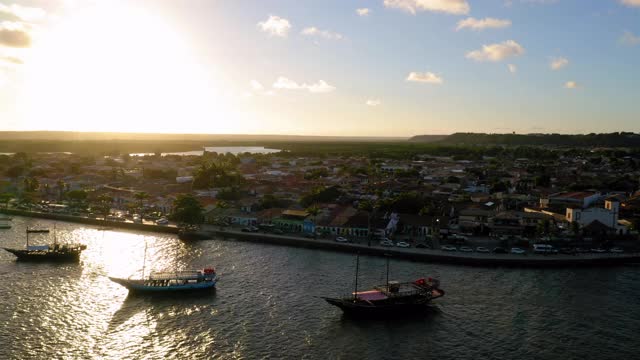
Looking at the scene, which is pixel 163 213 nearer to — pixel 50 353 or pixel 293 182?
pixel 293 182

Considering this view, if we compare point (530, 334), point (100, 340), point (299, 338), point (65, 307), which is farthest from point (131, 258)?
point (530, 334)

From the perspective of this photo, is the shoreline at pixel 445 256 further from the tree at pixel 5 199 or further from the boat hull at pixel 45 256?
the tree at pixel 5 199

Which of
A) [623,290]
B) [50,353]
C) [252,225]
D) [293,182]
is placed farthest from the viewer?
[293,182]

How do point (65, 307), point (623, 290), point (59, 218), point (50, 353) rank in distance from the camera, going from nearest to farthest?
point (50, 353) < point (65, 307) < point (623, 290) < point (59, 218)

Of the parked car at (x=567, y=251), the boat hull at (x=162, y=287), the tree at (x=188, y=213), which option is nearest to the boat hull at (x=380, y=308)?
the boat hull at (x=162, y=287)

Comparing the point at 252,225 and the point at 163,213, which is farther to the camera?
the point at 163,213

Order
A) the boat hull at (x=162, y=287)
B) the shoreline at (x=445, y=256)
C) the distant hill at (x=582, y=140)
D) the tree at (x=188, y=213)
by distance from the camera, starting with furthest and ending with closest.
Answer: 1. the distant hill at (x=582, y=140)
2. the tree at (x=188, y=213)
3. the shoreline at (x=445, y=256)
4. the boat hull at (x=162, y=287)
